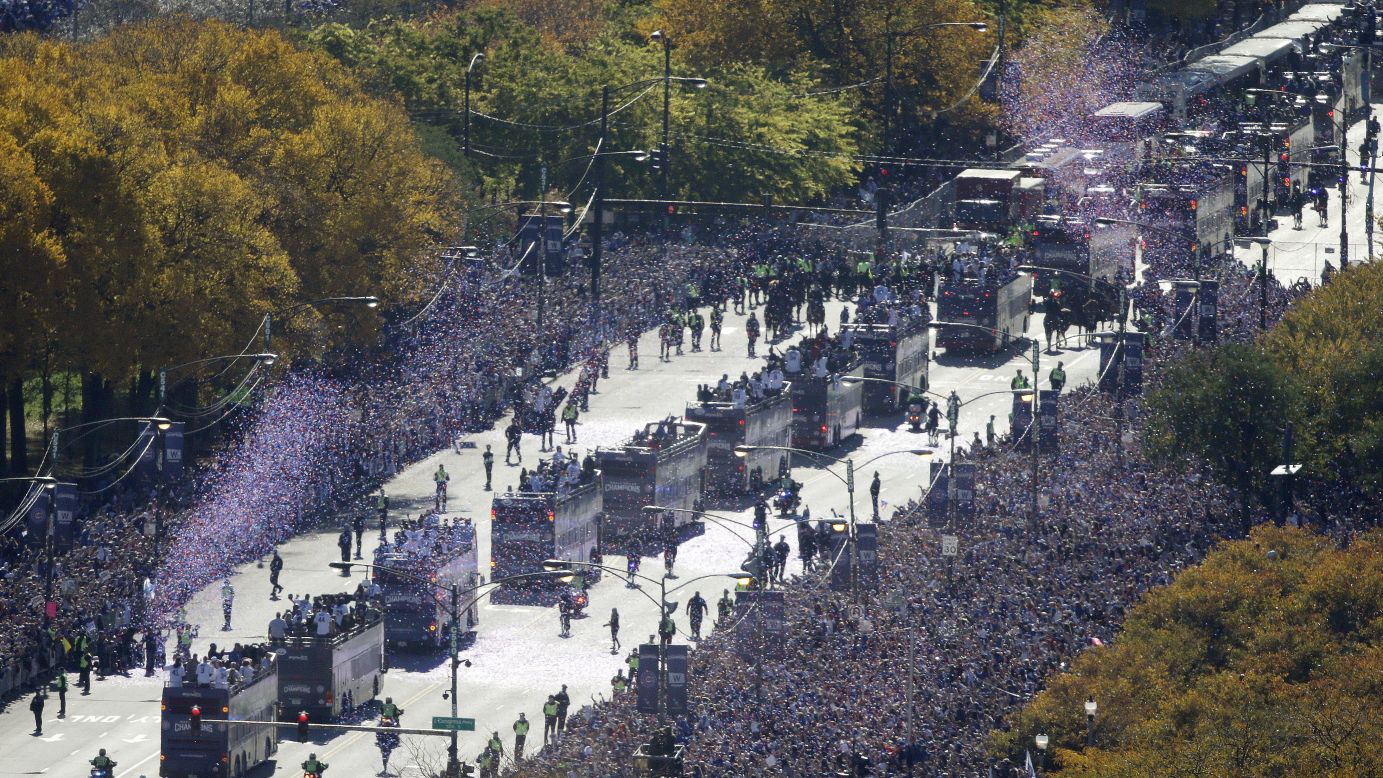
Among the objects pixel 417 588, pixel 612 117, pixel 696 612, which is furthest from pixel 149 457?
pixel 612 117

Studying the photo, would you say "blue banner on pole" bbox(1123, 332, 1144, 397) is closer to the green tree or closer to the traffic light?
the green tree

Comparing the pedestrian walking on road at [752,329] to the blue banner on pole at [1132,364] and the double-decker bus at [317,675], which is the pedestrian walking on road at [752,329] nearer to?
the blue banner on pole at [1132,364]

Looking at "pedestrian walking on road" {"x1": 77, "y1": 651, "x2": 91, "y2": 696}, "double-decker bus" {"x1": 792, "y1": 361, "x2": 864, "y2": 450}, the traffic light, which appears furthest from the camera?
the traffic light

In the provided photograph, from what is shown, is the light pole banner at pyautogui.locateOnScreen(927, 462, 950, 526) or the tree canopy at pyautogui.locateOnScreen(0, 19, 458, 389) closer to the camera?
the light pole banner at pyautogui.locateOnScreen(927, 462, 950, 526)

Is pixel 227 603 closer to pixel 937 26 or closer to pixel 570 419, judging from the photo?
pixel 570 419

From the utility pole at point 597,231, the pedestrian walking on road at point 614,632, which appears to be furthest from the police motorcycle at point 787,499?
the utility pole at point 597,231

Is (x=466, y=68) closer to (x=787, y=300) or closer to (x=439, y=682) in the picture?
(x=787, y=300)

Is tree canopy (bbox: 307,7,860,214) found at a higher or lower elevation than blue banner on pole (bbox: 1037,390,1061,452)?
higher

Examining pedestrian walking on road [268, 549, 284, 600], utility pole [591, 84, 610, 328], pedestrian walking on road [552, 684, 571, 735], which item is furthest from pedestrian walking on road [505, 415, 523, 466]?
pedestrian walking on road [552, 684, 571, 735]
